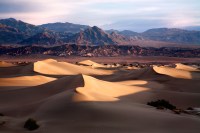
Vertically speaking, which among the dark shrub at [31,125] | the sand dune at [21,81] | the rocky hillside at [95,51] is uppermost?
the dark shrub at [31,125]

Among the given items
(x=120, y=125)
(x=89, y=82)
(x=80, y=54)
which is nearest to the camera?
(x=120, y=125)

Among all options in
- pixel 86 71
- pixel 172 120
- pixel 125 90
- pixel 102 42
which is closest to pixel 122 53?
pixel 102 42

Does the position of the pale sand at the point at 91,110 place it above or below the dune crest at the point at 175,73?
above

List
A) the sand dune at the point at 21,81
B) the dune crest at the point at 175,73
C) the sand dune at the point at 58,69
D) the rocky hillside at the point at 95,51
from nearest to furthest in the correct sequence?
1. the sand dune at the point at 21,81
2. the dune crest at the point at 175,73
3. the sand dune at the point at 58,69
4. the rocky hillside at the point at 95,51

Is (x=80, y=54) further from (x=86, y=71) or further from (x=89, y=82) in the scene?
(x=89, y=82)

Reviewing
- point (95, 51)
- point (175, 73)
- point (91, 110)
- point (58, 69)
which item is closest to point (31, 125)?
point (91, 110)

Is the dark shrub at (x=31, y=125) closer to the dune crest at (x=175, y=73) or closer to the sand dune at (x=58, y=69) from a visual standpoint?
the dune crest at (x=175, y=73)

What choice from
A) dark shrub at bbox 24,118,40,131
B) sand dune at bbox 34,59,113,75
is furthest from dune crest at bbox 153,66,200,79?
dark shrub at bbox 24,118,40,131

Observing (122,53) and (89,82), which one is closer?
(89,82)

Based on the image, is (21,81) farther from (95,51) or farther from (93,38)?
(93,38)

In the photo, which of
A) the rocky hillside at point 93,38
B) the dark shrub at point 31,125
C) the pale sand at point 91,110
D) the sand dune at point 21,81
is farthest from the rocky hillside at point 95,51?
the dark shrub at point 31,125

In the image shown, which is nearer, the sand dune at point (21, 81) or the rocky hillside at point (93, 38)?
the sand dune at point (21, 81)
